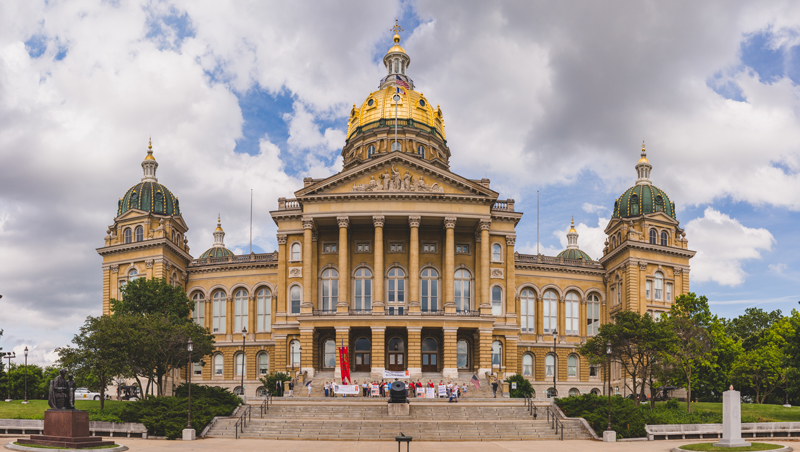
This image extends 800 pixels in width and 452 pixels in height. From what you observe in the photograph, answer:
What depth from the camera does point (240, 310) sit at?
7581 centimetres

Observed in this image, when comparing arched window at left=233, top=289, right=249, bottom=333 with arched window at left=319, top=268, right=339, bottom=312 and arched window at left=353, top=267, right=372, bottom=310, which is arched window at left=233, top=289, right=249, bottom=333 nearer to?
arched window at left=319, top=268, right=339, bottom=312

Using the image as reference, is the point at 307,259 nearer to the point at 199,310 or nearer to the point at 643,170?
the point at 199,310

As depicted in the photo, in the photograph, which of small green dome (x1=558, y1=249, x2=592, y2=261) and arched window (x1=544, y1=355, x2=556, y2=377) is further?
small green dome (x1=558, y1=249, x2=592, y2=261)

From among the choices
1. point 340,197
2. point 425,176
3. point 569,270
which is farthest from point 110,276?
point 569,270

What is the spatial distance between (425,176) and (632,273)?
23.1m

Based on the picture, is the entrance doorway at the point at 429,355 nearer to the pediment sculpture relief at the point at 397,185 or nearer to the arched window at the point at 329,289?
the arched window at the point at 329,289

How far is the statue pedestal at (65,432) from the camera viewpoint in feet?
103

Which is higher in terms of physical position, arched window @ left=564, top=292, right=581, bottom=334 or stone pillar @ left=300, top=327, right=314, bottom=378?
arched window @ left=564, top=292, right=581, bottom=334

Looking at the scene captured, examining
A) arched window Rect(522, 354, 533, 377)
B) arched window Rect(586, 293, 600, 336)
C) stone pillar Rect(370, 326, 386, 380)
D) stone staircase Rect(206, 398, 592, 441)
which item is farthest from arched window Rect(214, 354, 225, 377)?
arched window Rect(586, 293, 600, 336)

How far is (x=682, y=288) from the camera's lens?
246 feet

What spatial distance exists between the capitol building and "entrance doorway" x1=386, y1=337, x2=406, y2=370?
98 millimetres

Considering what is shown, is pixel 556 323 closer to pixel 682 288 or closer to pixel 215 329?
pixel 682 288

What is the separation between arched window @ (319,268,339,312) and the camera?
221 ft

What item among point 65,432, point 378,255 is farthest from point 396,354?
point 65,432
